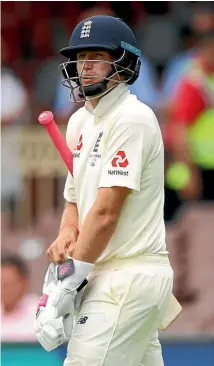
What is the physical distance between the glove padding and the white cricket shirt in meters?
0.16

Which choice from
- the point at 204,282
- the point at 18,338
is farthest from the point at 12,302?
the point at 204,282

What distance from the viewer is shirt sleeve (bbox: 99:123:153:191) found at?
4805mm

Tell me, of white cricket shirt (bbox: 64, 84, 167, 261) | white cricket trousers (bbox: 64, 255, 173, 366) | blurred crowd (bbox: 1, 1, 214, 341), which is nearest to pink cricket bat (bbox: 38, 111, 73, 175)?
white cricket shirt (bbox: 64, 84, 167, 261)

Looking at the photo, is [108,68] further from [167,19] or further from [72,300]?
[167,19]

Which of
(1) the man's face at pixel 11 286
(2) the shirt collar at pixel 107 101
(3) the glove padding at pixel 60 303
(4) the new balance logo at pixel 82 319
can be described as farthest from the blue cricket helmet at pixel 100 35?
(1) the man's face at pixel 11 286

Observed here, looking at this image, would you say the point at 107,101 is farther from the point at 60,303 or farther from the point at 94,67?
the point at 60,303

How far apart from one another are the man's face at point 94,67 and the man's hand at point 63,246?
67 centimetres

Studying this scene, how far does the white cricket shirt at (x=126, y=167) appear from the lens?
4.83m

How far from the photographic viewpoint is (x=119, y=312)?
15.9 feet

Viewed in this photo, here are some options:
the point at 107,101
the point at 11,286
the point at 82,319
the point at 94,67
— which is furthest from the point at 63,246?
the point at 11,286

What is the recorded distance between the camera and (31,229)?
9.99 m

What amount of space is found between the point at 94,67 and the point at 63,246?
791 mm

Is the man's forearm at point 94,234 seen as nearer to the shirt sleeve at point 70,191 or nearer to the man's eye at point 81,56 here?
the shirt sleeve at point 70,191

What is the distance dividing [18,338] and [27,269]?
101cm
